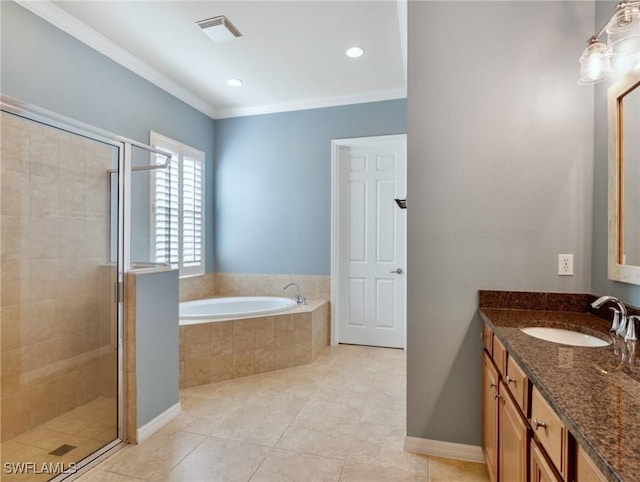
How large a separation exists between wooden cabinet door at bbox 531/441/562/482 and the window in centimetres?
310

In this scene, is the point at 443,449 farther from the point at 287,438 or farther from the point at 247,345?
the point at 247,345

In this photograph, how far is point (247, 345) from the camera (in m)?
3.20

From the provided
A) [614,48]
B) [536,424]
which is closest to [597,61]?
[614,48]

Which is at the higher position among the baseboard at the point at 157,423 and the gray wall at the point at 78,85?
the gray wall at the point at 78,85

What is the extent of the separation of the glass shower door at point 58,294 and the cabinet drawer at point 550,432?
7.19 ft

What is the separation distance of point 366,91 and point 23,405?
3984 millimetres

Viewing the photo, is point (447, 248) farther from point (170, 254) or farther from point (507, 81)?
point (170, 254)

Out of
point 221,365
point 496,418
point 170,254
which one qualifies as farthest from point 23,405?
point 496,418

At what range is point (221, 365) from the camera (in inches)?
121

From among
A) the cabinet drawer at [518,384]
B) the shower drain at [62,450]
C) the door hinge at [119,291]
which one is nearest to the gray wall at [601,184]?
the cabinet drawer at [518,384]

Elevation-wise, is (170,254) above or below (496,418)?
above

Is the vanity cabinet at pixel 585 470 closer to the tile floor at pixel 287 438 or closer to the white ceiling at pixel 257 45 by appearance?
the tile floor at pixel 287 438

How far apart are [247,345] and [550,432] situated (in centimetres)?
267

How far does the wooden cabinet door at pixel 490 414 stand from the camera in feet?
5.02
